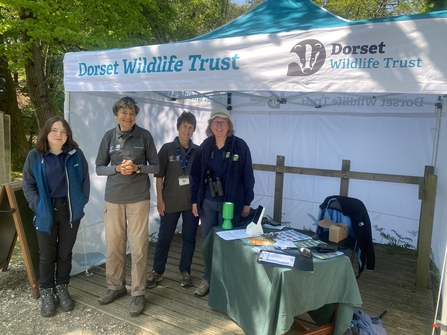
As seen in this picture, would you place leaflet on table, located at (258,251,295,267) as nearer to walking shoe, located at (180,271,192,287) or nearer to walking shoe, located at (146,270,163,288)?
walking shoe, located at (180,271,192,287)

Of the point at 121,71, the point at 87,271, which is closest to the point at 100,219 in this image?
the point at 87,271

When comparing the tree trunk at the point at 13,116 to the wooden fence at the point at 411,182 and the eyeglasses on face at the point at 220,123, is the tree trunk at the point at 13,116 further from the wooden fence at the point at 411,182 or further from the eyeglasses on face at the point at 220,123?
the eyeglasses on face at the point at 220,123

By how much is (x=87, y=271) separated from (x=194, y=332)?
1.55m

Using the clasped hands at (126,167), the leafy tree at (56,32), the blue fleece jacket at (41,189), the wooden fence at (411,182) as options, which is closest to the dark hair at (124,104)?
the clasped hands at (126,167)

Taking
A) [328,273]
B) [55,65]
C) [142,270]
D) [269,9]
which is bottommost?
[142,270]

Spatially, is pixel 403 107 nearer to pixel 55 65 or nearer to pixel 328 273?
pixel 328 273

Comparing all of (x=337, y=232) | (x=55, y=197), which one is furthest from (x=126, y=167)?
(x=337, y=232)

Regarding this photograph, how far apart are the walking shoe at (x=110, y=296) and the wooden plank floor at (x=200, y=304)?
38 mm

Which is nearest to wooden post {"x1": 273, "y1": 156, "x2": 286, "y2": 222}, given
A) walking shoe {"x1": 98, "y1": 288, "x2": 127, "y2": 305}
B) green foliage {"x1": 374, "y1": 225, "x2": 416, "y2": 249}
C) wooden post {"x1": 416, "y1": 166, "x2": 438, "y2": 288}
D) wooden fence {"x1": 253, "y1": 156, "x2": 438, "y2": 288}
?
wooden fence {"x1": 253, "y1": 156, "x2": 438, "y2": 288}

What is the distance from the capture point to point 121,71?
266 centimetres

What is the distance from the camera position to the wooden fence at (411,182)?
128 inches

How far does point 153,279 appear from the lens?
313 cm

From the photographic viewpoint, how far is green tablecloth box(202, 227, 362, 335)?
190 centimetres

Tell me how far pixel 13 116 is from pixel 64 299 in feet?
23.9
